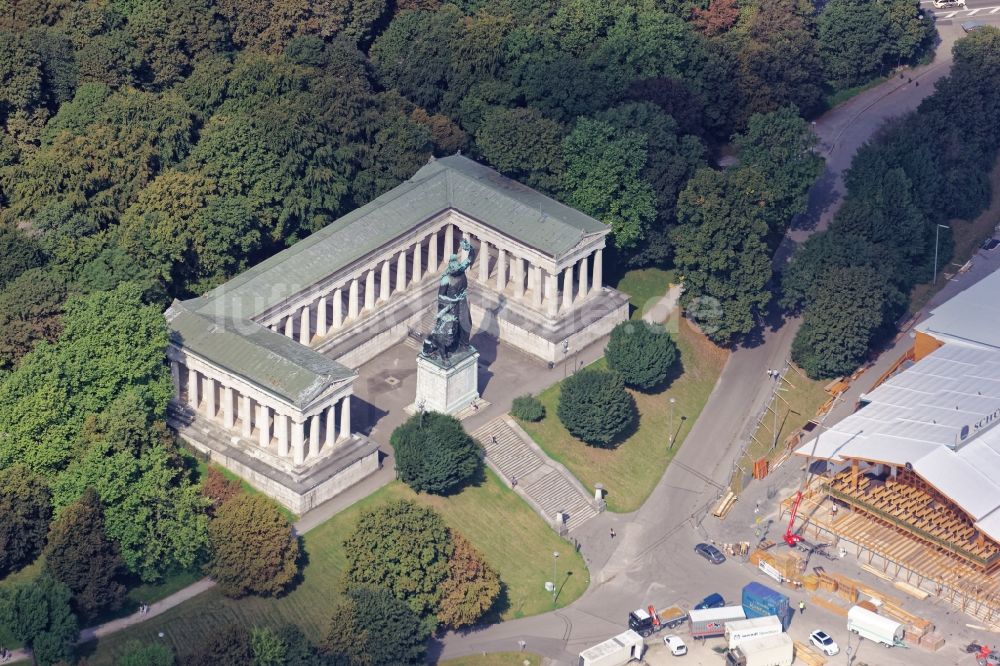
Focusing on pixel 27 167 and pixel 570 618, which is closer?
pixel 570 618

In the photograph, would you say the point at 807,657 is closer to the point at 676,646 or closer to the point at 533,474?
the point at 676,646

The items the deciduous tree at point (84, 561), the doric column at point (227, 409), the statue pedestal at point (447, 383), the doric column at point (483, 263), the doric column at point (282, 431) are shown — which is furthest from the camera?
the doric column at point (483, 263)

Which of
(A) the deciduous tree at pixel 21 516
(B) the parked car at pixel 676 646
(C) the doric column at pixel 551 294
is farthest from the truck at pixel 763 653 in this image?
(A) the deciduous tree at pixel 21 516

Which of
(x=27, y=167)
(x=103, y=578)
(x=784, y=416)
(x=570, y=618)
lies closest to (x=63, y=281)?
(x=27, y=167)

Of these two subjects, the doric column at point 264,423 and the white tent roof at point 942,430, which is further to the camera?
the white tent roof at point 942,430

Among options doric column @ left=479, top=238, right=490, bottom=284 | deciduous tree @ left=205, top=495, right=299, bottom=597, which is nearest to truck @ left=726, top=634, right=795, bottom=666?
deciduous tree @ left=205, top=495, right=299, bottom=597

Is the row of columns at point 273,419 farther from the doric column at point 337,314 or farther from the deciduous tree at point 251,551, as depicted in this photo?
the doric column at point 337,314

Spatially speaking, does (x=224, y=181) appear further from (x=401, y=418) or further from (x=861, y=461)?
(x=861, y=461)
